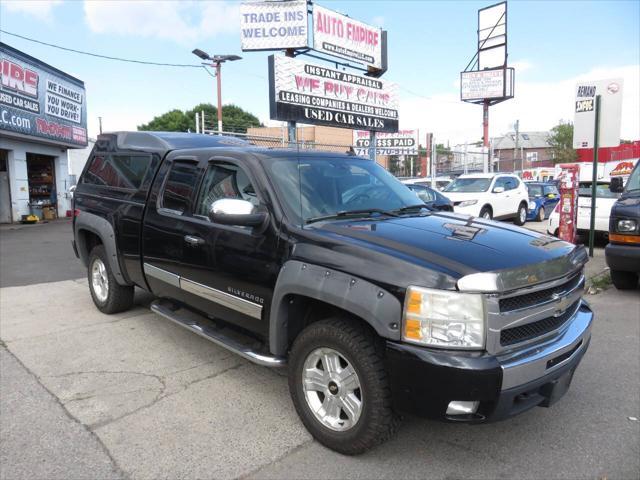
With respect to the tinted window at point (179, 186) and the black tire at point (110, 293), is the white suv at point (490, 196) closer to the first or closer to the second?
the black tire at point (110, 293)

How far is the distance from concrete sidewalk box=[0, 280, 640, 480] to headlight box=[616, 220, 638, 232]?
2.05m

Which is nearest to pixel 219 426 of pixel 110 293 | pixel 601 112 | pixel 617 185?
pixel 110 293

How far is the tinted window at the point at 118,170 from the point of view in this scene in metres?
4.93

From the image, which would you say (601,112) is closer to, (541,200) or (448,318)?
(448,318)

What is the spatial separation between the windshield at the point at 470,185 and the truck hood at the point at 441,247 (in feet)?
39.0

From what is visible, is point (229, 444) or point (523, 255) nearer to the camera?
point (523, 255)

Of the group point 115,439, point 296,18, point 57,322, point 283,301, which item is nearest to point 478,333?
point 283,301

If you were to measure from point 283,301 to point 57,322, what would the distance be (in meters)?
3.62

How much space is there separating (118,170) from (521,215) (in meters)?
14.2

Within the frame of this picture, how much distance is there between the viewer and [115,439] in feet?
10.1

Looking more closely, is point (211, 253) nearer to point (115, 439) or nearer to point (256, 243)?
point (256, 243)

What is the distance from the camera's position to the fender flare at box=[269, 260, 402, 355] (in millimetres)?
2531

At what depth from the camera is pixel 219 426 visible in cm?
323

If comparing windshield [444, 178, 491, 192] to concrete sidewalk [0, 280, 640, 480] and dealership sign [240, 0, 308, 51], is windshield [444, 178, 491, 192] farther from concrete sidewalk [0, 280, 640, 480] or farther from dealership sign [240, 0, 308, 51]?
concrete sidewalk [0, 280, 640, 480]
